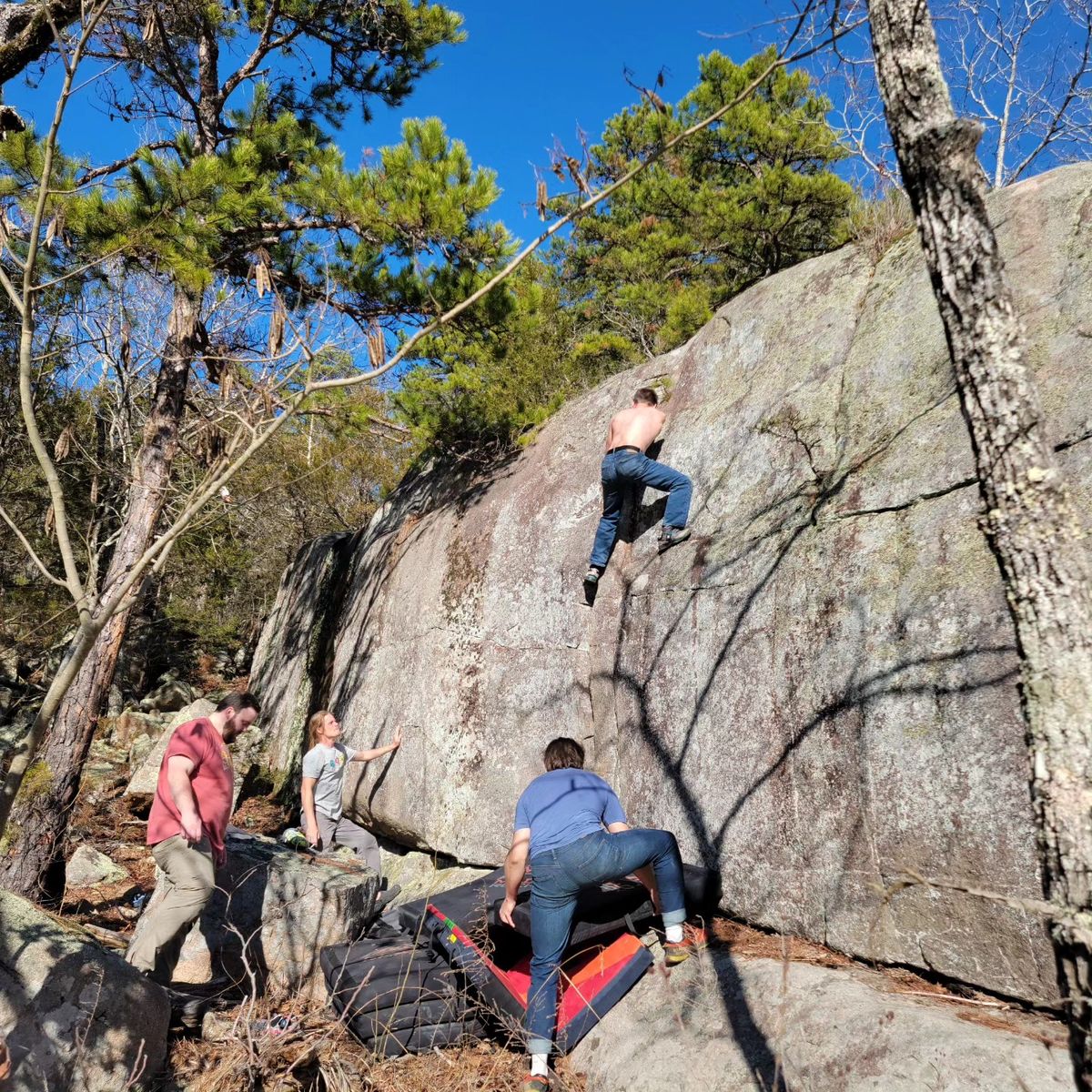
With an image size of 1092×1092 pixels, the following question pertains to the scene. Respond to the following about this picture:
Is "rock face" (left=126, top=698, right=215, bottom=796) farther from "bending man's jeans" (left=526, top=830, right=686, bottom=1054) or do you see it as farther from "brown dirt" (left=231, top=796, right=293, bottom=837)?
"bending man's jeans" (left=526, top=830, right=686, bottom=1054)

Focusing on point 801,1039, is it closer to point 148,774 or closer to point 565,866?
point 565,866

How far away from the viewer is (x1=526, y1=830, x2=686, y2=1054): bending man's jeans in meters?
3.95

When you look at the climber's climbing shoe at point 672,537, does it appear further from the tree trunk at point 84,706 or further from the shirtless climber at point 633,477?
the tree trunk at point 84,706

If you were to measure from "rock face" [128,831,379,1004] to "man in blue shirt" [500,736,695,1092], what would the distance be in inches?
69.8

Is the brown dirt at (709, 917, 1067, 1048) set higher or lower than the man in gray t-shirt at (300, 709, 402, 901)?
lower

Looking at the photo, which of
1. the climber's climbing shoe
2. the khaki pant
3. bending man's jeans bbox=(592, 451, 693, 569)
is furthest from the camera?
bending man's jeans bbox=(592, 451, 693, 569)

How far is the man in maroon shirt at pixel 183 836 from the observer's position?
460 cm

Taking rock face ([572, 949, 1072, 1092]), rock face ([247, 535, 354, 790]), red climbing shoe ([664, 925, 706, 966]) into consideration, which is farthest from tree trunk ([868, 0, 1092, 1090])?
rock face ([247, 535, 354, 790])

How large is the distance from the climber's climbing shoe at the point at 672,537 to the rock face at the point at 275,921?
11.0ft

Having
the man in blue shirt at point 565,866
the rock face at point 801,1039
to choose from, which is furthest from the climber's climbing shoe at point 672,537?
the rock face at point 801,1039

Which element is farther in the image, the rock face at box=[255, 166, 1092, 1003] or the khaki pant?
the khaki pant

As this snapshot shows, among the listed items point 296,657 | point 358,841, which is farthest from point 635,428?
point 296,657

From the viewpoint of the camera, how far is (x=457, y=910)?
16.8 feet

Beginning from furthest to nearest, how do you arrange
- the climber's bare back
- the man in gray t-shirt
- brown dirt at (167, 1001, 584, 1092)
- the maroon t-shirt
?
the man in gray t-shirt, the climber's bare back, the maroon t-shirt, brown dirt at (167, 1001, 584, 1092)
